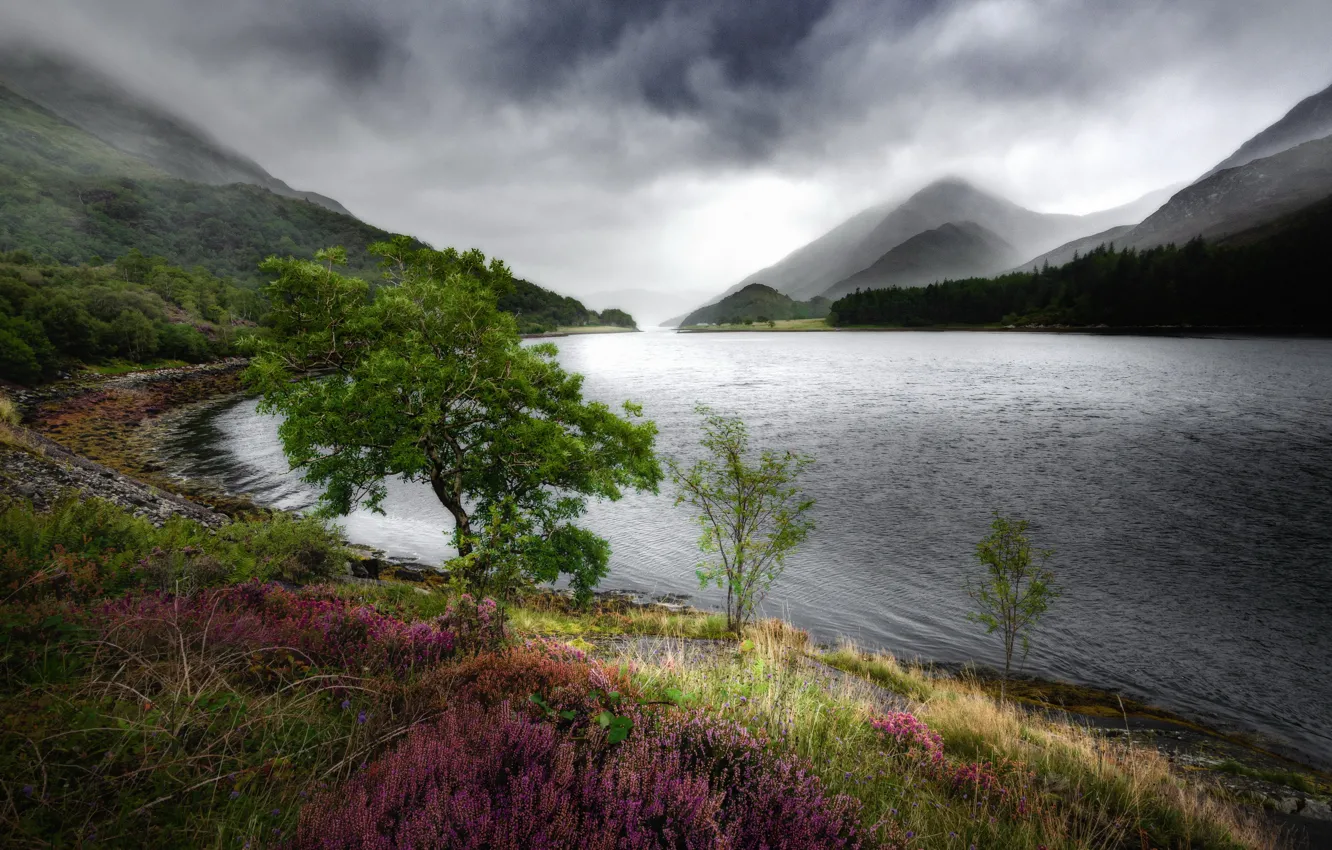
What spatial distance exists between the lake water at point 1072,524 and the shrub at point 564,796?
17.5m

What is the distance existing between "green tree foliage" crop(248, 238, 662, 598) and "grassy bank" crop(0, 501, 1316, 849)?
9.01 metres

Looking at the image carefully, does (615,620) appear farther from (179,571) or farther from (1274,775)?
(1274,775)

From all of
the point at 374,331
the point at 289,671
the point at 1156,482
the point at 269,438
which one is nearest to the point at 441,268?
the point at 374,331

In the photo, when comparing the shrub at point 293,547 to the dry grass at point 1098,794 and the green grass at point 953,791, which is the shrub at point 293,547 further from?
the dry grass at point 1098,794

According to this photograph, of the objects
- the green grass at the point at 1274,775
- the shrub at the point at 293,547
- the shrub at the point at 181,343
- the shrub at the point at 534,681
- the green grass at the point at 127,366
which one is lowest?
the green grass at the point at 1274,775

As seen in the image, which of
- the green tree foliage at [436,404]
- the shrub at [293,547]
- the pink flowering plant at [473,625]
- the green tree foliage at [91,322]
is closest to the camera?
the pink flowering plant at [473,625]

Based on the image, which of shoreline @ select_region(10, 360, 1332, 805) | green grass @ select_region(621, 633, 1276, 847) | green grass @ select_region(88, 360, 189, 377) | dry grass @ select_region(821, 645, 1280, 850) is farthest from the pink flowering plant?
green grass @ select_region(88, 360, 189, 377)

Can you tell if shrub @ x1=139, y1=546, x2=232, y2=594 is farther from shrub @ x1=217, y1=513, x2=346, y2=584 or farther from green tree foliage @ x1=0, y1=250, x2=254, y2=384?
green tree foliage @ x1=0, y1=250, x2=254, y2=384

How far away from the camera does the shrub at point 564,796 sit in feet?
8.98

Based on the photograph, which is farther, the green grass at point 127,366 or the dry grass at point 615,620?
the green grass at point 127,366

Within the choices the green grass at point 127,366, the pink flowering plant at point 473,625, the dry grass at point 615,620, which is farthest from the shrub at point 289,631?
the green grass at point 127,366

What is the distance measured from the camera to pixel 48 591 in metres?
5.80

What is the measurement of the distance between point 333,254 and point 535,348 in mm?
6780

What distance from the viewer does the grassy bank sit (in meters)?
2.95
